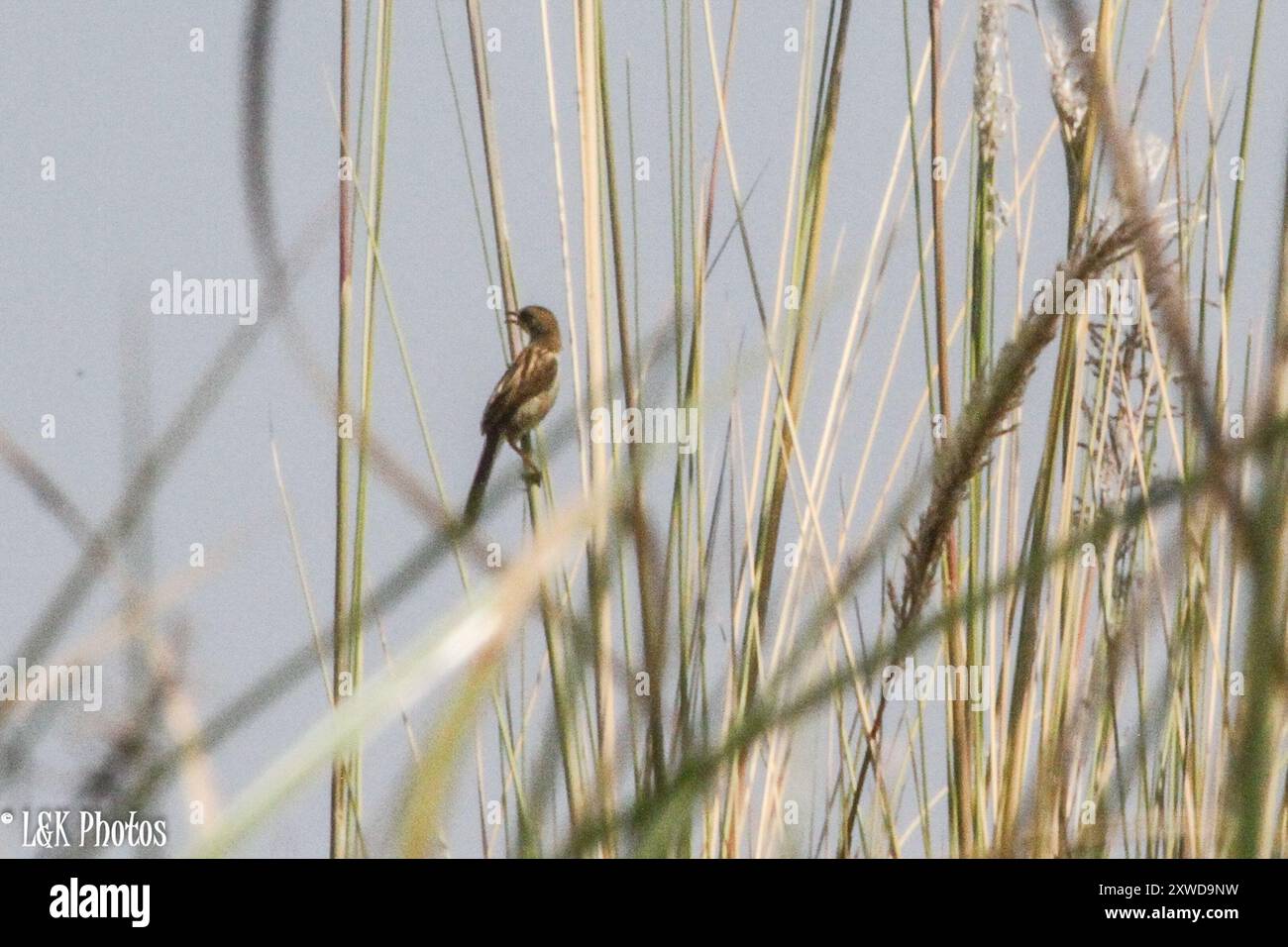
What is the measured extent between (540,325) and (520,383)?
8 cm

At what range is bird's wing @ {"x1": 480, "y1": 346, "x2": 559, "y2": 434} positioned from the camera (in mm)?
798

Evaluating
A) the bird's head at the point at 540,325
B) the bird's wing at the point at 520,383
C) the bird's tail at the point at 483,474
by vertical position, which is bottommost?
the bird's tail at the point at 483,474

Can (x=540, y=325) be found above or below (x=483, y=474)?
above

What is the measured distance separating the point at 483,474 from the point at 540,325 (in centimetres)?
16

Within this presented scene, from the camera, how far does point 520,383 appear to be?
2.88ft

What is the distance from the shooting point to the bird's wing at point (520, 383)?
2.62 feet

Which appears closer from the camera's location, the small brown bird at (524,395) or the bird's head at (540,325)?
the small brown bird at (524,395)

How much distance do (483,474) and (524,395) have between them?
0.07m

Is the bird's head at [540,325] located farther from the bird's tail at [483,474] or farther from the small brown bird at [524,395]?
the bird's tail at [483,474]

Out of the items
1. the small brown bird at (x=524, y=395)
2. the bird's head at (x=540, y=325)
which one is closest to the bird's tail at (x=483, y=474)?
the small brown bird at (x=524, y=395)

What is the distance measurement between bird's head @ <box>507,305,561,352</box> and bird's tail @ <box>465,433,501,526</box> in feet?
A: 0.34

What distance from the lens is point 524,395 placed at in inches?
34.6

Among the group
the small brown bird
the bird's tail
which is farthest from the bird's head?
the bird's tail

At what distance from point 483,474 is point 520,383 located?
0.08 metres
